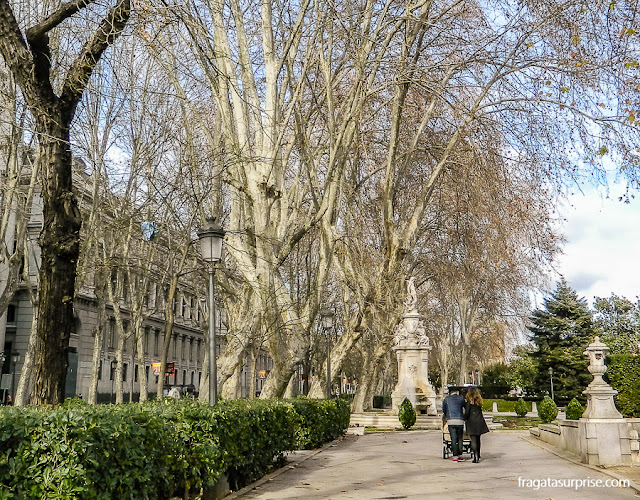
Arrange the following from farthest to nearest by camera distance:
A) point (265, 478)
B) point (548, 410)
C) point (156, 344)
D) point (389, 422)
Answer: point (156, 344), point (389, 422), point (548, 410), point (265, 478)

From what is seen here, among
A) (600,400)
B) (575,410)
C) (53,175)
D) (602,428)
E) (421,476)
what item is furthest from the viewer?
(575,410)

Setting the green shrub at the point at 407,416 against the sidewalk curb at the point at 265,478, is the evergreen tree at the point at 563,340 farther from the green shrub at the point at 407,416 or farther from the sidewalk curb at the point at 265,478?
the sidewalk curb at the point at 265,478

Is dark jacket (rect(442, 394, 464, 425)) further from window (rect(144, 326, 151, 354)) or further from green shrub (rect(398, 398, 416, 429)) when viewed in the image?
window (rect(144, 326, 151, 354))

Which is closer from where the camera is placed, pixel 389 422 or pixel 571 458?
pixel 571 458

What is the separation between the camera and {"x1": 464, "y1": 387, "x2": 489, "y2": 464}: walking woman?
556 inches

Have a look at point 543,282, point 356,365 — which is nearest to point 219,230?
point 543,282

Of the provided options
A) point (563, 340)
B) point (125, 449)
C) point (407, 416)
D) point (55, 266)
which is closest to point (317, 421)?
point (407, 416)

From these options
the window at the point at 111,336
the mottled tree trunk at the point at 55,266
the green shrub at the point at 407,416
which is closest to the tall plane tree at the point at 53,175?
the mottled tree trunk at the point at 55,266

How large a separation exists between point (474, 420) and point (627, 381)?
4.02 m

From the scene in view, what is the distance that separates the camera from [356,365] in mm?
57531

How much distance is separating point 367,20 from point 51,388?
10.3 metres

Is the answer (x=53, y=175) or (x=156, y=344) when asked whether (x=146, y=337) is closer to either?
(x=156, y=344)

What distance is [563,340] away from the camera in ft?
181

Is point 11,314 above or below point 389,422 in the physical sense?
above
